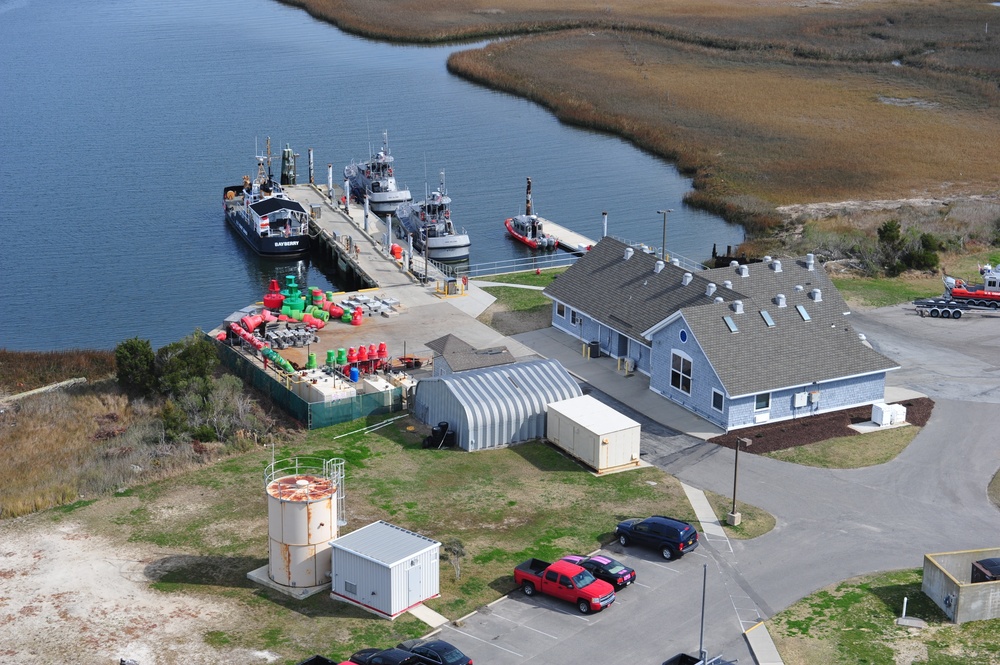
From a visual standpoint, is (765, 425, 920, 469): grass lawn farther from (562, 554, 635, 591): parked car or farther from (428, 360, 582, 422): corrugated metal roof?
(562, 554, 635, 591): parked car

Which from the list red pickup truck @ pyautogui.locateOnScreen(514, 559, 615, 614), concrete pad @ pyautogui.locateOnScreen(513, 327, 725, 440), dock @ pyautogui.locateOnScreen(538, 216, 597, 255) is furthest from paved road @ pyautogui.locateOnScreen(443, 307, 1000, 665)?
dock @ pyautogui.locateOnScreen(538, 216, 597, 255)

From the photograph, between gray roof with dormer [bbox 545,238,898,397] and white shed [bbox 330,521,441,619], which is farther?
gray roof with dormer [bbox 545,238,898,397]

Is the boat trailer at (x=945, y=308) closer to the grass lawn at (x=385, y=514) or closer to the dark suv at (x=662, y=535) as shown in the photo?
the grass lawn at (x=385, y=514)

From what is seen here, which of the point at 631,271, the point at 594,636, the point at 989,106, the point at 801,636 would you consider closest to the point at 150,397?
the point at 631,271

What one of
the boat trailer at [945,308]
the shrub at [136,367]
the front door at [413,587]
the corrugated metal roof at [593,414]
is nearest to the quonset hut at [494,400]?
the corrugated metal roof at [593,414]

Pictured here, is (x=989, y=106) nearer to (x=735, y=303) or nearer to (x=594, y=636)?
(x=735, y=303)

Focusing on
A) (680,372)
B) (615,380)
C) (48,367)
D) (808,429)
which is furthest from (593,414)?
(48,367)
